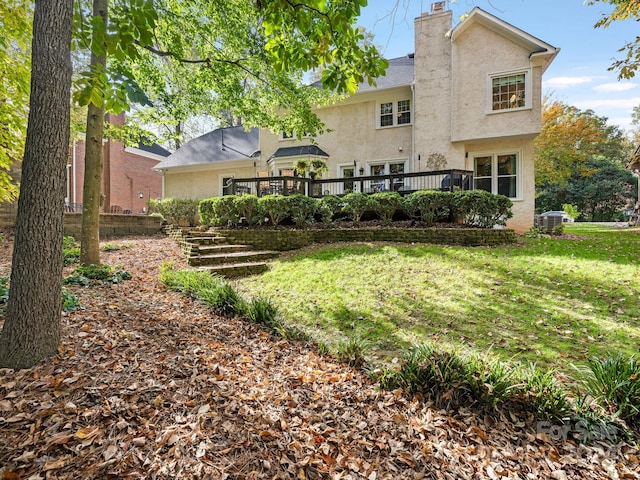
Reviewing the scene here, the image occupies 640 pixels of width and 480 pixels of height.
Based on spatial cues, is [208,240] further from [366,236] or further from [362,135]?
[362,135]

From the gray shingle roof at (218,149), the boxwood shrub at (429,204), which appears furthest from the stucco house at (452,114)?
the gray shingle roof at (218,149)

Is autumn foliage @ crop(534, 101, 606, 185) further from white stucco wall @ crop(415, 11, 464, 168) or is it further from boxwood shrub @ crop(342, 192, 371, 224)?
boxwood shrub @ crop(342, 192, 371, 224)

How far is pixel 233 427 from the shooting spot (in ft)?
7.42

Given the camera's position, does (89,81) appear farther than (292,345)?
No

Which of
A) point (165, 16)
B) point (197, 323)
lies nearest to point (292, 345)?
point (197, 323)

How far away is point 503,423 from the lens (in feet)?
8.52

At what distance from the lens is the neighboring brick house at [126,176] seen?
18.5 m

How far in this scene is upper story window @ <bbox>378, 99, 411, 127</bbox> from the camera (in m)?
14.1

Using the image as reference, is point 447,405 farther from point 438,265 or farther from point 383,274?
point 438,265

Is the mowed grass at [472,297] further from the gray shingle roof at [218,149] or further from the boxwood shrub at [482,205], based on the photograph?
the gray shingle roof at [218,149]

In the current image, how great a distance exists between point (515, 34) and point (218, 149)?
14.9 m

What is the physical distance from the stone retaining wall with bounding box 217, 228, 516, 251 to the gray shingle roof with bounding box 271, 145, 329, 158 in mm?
6309

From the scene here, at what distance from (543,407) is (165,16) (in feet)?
32.6

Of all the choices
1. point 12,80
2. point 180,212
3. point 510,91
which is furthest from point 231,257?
point 510,91
